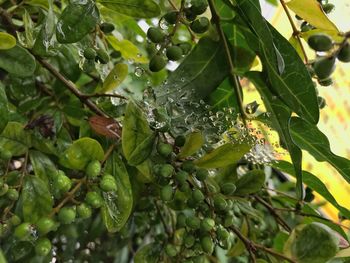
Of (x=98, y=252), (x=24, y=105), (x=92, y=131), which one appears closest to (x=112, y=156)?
(x=92, y=131)

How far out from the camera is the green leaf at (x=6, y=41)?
37cm

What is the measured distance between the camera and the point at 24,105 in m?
0.55

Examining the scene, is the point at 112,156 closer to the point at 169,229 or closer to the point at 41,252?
the point at 41,252

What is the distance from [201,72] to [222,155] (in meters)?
0.08

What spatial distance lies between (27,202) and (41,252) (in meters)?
0.05

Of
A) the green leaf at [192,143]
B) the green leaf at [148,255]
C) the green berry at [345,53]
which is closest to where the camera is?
the green berry at [345,53]

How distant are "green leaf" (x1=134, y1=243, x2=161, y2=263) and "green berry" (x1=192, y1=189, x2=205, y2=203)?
0.15 m

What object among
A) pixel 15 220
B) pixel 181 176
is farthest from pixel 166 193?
pixel 15 220

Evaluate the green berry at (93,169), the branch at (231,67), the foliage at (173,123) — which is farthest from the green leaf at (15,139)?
the branch at (231,67)

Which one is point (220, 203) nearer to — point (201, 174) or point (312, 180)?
point (201, 174)

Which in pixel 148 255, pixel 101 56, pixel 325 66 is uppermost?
pixel 325 66

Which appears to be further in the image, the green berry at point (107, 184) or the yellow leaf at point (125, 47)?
the yellow leaf at point (125, 47)

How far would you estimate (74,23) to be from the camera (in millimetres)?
400

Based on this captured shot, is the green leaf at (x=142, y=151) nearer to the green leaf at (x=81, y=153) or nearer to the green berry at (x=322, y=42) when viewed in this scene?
the green leaf at (x=81, y=153)
